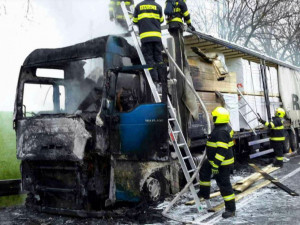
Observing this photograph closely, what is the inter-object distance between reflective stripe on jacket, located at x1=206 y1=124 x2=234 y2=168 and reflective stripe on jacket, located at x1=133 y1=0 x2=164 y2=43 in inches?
69.0

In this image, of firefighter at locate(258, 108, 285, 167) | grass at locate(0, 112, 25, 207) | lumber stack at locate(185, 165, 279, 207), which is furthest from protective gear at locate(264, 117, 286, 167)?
grass at locate(0, 112, 25, 207)

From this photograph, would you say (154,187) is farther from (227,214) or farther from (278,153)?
(278,153)

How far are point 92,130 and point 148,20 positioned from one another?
2048 millimetres

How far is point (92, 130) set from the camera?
4.67 meters

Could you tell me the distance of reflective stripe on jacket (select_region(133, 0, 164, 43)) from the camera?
5.41 m

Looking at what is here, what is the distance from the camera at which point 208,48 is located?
7539 mm

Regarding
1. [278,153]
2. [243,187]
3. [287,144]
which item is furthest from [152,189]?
[287,144]

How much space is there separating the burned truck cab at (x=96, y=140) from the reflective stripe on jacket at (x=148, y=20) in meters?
0.36

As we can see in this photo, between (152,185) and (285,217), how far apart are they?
1.89m

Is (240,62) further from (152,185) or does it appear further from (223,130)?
(152,185)

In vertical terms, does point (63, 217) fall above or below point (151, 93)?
below

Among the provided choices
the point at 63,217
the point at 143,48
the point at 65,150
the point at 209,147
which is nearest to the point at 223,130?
the point at 209,147

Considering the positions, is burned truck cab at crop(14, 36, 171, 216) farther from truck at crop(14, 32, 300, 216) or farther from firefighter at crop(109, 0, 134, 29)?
firefighter at crop(109, 0, 134, 29)

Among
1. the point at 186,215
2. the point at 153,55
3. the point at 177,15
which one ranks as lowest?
the point at 186,215
